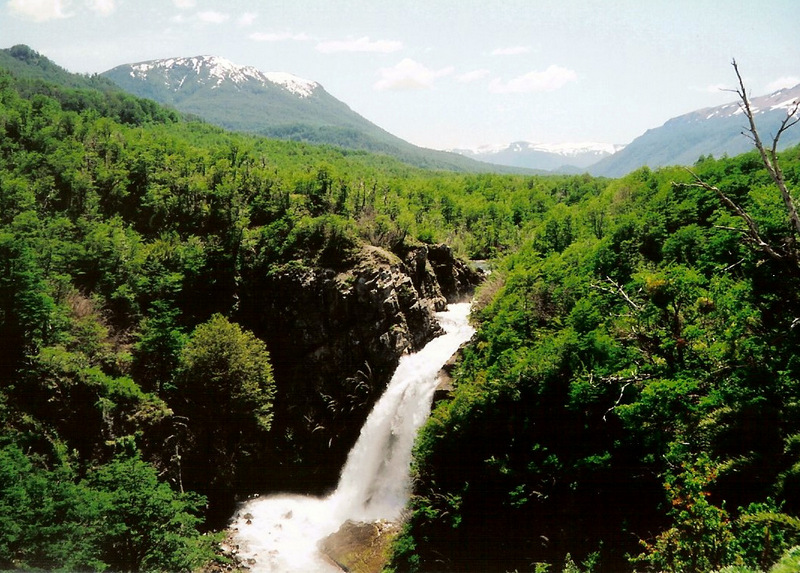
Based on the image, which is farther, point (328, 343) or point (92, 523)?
point (328, 343)

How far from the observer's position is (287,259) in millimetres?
38188

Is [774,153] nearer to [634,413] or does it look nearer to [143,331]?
[634,413]

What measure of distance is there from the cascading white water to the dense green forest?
3.33 meters

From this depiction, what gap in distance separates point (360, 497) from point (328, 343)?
36.2 feet

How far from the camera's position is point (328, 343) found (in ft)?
116

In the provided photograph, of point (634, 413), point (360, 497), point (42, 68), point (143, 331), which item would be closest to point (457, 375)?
point (360, 497)

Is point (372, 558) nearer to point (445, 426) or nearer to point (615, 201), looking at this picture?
point (445, 426)

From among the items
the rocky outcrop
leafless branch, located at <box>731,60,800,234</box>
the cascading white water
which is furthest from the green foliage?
leafless branch, located at <box>731,60,800,234</box>

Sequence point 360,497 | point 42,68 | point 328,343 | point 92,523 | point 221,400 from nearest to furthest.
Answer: point 92,523 < point 360,497 < point 221,400 < point 328,343 < point 42,68

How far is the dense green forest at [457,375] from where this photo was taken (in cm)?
1174

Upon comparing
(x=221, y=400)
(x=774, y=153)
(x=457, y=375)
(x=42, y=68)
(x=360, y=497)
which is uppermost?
(x=42, y=68)

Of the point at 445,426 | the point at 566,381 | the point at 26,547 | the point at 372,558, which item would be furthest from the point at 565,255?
the point at 26,547

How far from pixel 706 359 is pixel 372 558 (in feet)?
60.2

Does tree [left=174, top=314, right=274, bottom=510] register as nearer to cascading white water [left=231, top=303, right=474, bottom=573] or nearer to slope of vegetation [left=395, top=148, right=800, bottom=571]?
cascading white water [left=231, top=303, right=474, bottom=573]
